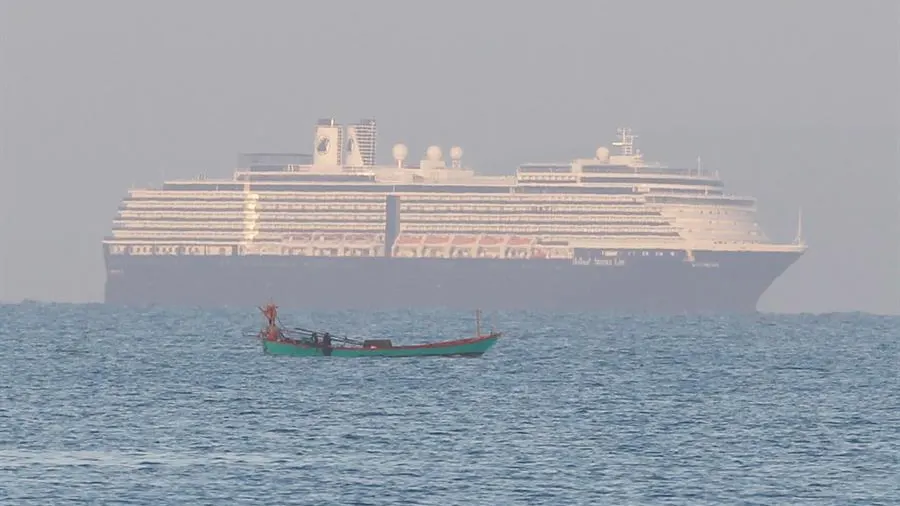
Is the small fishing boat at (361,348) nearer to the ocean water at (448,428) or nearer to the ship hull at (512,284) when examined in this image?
the ocean water at (448,428)

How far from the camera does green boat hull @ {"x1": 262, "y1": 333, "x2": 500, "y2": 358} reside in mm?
76188

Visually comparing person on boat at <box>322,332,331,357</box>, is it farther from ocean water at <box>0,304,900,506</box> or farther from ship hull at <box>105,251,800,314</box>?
ship hull at <box>105,251,800,314</box>

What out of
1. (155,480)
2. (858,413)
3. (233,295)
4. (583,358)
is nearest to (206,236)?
(233,295)

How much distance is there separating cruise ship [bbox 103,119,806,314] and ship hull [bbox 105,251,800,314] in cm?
12

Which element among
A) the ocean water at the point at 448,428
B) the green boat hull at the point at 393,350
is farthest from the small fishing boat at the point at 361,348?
the ocean water at the point at 448,428

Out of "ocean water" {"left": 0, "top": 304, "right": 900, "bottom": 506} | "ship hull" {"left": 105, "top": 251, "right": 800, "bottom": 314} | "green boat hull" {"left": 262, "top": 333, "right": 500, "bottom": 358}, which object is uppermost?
"ship hull" {"left": 105, "top": 251, "right": 800, "bottom": 314}

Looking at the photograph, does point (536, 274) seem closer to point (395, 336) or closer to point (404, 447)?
point (395, 336)

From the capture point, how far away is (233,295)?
187 meters

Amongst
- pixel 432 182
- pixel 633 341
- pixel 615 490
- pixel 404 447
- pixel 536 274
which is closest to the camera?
pixel 615 490

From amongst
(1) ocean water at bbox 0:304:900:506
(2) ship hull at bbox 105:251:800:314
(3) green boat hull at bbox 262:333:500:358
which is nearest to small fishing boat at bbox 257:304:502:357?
(3) green boat hull at bbox 262:333:500:358

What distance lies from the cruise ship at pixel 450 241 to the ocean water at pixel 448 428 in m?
89.5

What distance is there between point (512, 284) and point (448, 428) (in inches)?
5087

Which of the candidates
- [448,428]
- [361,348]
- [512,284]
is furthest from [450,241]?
[448,428]

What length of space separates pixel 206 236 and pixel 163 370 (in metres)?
119
